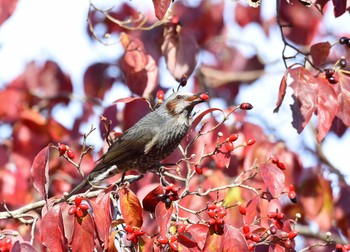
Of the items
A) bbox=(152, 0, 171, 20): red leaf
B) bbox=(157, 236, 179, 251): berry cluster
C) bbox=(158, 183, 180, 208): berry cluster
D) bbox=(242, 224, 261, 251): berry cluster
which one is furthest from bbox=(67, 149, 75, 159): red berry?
bbox=(242, 224, 261, 251): berry cluster

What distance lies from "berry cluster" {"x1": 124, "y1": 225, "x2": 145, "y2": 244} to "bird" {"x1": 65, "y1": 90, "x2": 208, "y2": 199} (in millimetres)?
1344

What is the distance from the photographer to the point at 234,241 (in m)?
3.13

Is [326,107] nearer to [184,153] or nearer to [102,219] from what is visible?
[184,153]

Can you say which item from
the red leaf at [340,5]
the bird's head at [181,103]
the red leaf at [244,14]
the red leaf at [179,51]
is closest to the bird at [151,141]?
the bird's head at [181,103]

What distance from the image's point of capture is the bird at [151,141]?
4.57m

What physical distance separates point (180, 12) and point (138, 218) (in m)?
4.27

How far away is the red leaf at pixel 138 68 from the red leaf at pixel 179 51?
0.37 feet

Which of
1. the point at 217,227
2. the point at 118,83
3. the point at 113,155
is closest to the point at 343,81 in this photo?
the point at 217,227

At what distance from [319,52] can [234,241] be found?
1174 millimetres

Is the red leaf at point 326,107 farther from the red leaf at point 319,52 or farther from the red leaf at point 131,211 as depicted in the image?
the red leaf at point 131,211

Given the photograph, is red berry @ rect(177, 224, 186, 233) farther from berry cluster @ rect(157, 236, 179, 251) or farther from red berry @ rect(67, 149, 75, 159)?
red berry @ rect(67, 149, 75, 159)

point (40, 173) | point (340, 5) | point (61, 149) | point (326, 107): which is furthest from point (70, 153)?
point (340, 5)

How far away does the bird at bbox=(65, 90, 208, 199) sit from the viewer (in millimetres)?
4574

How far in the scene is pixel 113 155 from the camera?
14.8 ft
